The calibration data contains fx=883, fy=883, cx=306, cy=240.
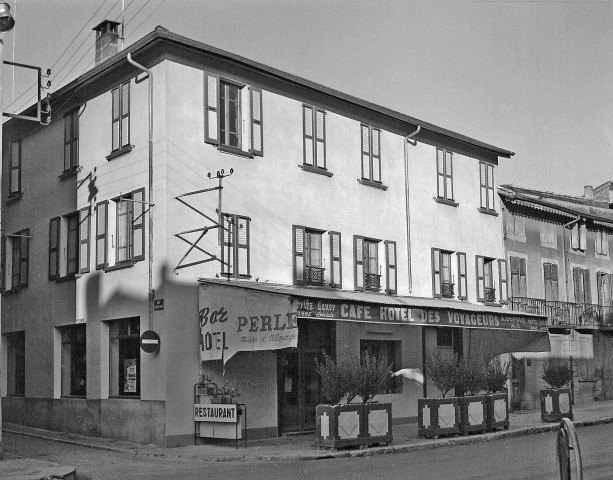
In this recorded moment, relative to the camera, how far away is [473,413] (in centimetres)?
2145

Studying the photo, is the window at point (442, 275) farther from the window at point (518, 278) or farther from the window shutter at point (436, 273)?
the window at point (518, 278)

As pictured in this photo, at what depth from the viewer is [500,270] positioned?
3081 centimetres

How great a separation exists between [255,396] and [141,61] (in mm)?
8547

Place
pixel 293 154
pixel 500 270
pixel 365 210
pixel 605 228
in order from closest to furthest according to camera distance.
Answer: pixel 293 154
pixel 365 210
pixel 500 270
pixel 605 228

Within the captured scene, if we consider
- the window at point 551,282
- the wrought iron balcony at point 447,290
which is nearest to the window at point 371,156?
the wrought iron balcony at point 447,290

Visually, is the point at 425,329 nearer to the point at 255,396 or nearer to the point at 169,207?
the point at 255,396

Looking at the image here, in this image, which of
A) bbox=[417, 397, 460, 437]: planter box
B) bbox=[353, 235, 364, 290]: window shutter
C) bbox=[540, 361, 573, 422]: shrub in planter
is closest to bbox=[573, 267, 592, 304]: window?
bbox=[540, 361, 573, 422]: shrub in planter

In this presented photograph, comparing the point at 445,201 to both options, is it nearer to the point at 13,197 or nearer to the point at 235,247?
the point at 235,247

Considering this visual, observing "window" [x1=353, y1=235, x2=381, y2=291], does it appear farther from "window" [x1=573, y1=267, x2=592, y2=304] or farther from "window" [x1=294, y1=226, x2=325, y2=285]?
"window" [x1=573, y1=267, x2=592, y2=304]

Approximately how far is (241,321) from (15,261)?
10.0m

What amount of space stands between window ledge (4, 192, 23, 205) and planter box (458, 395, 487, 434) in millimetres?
14299

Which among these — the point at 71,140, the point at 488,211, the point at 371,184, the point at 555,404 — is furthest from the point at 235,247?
the point at 488,211

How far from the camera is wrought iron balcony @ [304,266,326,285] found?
76.5 feet

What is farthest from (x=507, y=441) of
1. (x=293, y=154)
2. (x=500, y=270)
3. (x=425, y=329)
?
(x=500, y=270)
